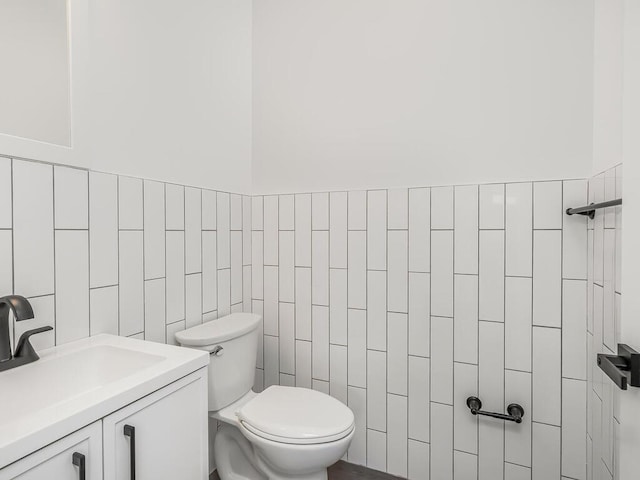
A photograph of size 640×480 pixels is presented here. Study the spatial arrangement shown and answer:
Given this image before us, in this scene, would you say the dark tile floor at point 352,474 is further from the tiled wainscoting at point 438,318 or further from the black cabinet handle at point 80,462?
the black cabinet handle at point 80,462

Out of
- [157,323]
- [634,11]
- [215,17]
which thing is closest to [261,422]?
[157,323]

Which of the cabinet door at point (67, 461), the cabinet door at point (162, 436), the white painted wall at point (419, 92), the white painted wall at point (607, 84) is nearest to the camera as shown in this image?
the cabinet door at point (67, 461)

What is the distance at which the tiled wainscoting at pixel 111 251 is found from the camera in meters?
1.02

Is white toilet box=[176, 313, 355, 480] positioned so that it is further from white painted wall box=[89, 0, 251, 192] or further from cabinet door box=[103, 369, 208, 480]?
white painted wall box=[89, 0, 251, 192]

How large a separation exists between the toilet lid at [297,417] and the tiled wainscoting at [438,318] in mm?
331

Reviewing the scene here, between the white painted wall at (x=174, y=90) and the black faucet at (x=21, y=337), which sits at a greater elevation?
the white painted wall at (x=174, y=90)

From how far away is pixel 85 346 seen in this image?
1.09 metres

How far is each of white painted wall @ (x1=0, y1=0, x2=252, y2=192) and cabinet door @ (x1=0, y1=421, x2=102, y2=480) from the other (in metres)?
0.78

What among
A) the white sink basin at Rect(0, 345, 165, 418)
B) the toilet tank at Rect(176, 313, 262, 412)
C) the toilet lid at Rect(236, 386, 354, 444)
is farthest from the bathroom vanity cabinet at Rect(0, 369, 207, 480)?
the toilet tank at Rect(176, 313, 262, 412)

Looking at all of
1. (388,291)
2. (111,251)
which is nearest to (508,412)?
(388,291)

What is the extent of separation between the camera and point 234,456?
159 centimetres

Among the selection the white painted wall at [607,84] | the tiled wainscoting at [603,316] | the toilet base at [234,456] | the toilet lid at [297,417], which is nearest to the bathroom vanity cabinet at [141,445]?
the toilet lid at [297,417]

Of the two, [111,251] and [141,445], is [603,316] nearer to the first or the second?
[141,445]

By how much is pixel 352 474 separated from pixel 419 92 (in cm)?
182
